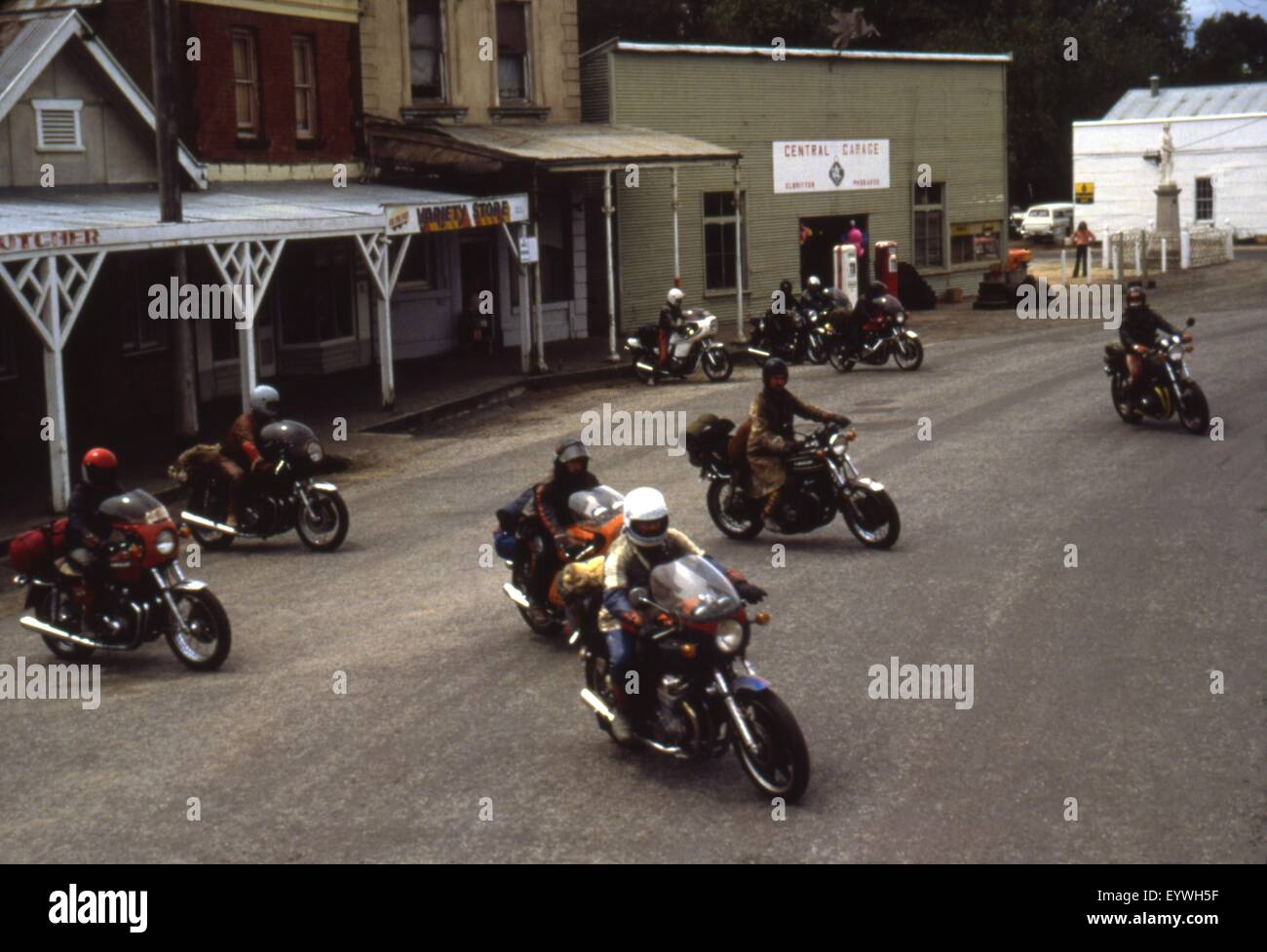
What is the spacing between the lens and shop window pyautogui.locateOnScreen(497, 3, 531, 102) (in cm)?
3397

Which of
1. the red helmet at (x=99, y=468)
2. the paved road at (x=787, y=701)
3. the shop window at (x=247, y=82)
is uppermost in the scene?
the shop window at (x=247, y=82)

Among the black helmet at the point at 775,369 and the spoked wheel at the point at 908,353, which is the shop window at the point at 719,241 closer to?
the spoked wheel at the point at 908,353

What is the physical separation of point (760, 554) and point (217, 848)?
24.5 ft

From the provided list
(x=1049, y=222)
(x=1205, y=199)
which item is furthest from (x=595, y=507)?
(x=1049, y=222)

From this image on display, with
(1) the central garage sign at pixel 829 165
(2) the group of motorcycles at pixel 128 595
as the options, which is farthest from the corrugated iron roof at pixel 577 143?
(2) the group of motorcycles at pixel 128 595

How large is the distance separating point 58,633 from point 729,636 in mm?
5796

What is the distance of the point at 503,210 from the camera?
91.0ft

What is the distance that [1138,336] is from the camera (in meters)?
20.7

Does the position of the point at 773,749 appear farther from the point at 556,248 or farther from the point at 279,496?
the point at 556,248

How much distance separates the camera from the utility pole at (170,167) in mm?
20922

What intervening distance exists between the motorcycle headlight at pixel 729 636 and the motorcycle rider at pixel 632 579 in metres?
0.32

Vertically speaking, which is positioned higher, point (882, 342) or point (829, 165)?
point (829, 165)
